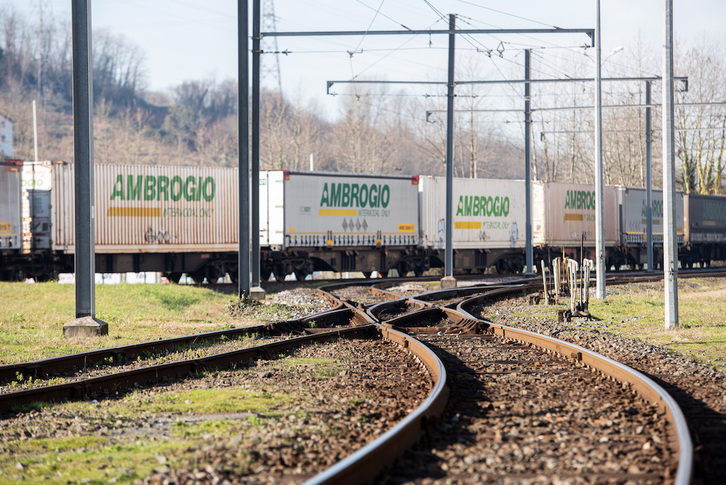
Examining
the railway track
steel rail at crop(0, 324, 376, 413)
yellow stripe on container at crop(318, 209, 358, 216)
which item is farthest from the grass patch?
yellow stripe on container at crop(318, 209, 358, 216)

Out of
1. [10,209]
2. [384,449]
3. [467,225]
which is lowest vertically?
[384,449]

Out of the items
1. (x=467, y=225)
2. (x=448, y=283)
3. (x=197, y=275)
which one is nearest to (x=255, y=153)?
(x=448, y=283)

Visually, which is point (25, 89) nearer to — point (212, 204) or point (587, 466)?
point (212, 204)

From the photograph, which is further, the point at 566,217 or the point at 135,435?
the point at 566,217

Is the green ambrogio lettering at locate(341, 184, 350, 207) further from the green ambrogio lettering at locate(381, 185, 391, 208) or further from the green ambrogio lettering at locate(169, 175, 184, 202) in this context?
the green ambrogio lettering at locate(169, 175, 184, 202)

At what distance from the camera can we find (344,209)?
28.9 m

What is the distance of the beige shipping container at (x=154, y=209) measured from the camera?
2445 cm

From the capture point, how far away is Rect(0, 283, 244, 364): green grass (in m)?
11.0

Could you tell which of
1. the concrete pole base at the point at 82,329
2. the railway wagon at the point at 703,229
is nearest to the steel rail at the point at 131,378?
the concrete pole base at the point at 82,329

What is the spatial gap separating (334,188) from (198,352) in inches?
749

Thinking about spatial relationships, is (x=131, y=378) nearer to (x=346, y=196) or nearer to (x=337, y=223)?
(x=337, y=223)

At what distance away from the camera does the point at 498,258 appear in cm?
3472

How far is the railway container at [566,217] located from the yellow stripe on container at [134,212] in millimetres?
18361

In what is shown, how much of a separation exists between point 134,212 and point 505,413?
21.3 meters
